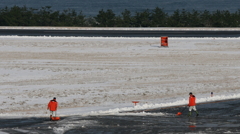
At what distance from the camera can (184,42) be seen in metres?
52.1

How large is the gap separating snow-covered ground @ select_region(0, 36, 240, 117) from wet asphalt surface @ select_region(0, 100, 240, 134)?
190cm

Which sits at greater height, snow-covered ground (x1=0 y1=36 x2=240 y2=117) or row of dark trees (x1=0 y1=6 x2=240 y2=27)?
row of dark trees (x1=0 y1=6 x2=240 y2=27)

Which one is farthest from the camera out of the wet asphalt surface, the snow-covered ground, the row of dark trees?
the row of dark trees

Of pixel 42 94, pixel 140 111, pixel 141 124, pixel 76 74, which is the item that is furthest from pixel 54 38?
pixel 141 124

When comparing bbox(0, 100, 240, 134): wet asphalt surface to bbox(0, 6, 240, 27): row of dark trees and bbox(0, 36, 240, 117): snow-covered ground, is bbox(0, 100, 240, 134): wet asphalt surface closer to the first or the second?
bbox(0, 36, 240, 117): snow-covered ground

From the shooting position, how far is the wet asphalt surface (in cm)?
2005

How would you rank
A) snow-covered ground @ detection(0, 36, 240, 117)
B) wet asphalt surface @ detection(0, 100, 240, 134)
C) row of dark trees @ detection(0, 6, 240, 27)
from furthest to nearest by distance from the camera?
row of dark trees @ detection(0, 6, 240, 27), snow-covered ground @ detection(0, 36, 240, 117), wet asphalt surface @ detection(0, 100, 240, 134)

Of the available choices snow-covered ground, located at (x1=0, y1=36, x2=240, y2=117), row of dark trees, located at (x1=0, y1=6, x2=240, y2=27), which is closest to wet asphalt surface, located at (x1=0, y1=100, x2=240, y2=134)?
snow-covered ground, located at (x1=0, y1=36, x2=240, y2=117)

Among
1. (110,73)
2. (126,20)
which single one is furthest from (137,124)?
(126,20)

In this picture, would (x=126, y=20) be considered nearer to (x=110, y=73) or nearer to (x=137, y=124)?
(x=110, y=73)

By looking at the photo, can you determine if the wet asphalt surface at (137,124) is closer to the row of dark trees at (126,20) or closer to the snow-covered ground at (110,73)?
the snow-covered ground at (110,73)

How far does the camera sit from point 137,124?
21.4 metres

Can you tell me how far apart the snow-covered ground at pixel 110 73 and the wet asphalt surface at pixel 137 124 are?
1904 mm

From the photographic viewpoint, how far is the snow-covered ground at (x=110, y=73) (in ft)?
89.4
